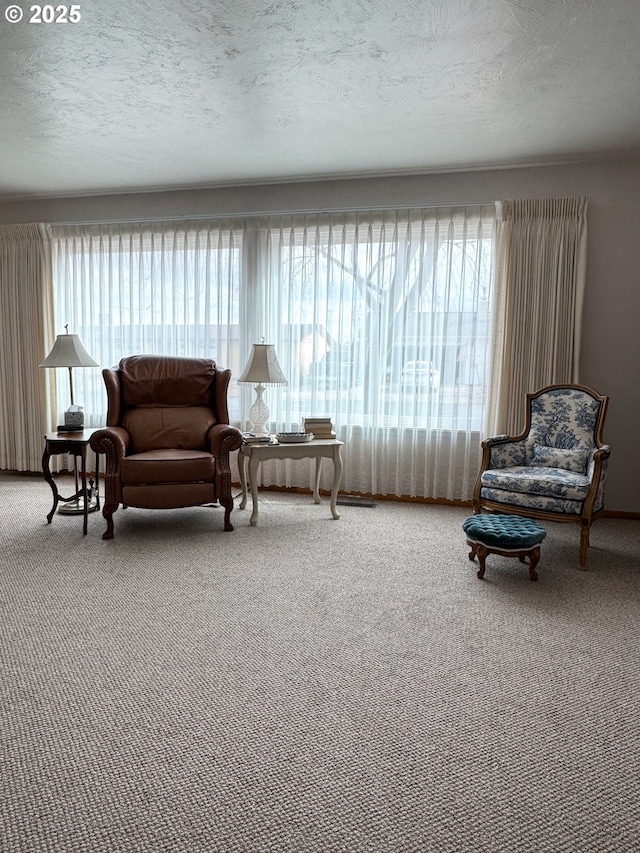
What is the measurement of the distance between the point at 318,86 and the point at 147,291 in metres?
2.82

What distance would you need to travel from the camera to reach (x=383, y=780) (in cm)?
171

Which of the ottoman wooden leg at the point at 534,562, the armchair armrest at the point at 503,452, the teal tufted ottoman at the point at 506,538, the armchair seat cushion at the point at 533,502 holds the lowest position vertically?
the ottoman wooden leg at the point at 534,562

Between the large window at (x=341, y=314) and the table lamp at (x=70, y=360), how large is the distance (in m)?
0.98

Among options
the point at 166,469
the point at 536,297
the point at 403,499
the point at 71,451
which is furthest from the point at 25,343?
the point at 536,297

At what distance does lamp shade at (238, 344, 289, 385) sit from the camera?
4.54 meters

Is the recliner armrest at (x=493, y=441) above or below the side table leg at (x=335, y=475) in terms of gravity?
above

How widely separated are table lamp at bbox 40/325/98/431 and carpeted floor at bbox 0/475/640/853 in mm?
1072

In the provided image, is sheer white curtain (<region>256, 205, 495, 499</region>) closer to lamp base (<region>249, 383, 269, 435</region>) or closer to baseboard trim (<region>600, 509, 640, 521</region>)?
lamp base (<region>249, 383, 269, 435</region>)

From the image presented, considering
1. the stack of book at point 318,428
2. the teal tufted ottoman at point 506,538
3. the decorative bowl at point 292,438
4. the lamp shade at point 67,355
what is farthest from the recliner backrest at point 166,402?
the teal tufted ottoman at point 506,538

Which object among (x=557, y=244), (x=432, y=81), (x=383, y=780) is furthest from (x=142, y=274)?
(x=383, y=780)

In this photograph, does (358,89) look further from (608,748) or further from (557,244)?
(608,748)

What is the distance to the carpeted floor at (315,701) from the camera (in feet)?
5.11

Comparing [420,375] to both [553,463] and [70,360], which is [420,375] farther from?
[70,360]

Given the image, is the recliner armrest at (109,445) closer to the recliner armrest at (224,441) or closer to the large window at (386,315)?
the recliner armrest at (224,441)
